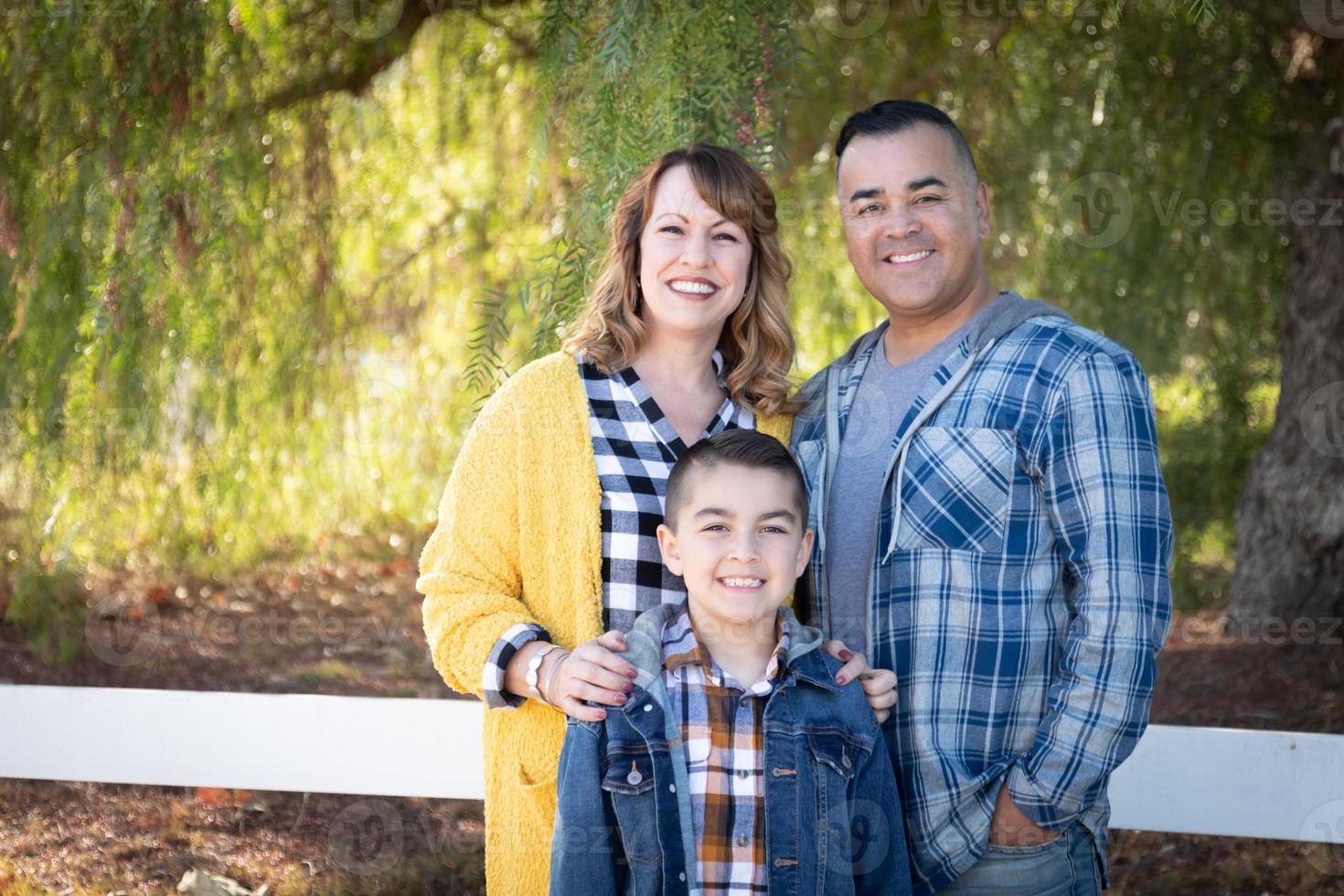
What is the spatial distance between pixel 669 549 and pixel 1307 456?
310cm

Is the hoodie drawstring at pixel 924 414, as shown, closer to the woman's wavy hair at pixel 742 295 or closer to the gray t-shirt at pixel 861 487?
the gray t-shirt at pixel 861 487

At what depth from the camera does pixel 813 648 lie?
179 centimetres

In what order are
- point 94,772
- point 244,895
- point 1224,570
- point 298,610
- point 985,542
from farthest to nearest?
point 1224,570, point 298,610, point 244,895, point 94,772, point 985,542

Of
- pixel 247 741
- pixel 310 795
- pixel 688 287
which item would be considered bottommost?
pixel 310 795

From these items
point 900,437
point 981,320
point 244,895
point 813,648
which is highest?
point 981,320

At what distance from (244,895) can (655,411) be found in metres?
1.78

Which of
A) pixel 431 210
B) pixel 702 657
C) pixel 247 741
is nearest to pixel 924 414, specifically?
pixel 702 657

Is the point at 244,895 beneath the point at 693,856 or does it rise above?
beneath

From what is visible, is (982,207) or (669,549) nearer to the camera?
(669,549)

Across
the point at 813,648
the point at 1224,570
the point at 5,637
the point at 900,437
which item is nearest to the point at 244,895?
the point at 5,637

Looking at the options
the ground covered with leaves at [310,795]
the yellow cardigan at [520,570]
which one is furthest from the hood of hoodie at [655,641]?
the ground covered with leaves at [310,795]

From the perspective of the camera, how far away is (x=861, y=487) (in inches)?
77.0

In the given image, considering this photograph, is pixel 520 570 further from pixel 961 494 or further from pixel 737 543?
pixel 961 494

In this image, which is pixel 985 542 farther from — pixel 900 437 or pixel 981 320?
pixel 981 320
